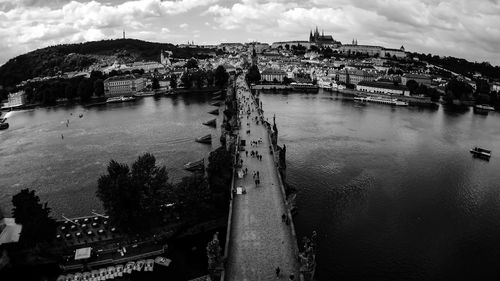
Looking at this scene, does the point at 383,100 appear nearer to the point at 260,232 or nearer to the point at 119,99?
the point at 119,99

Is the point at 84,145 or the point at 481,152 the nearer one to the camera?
the point at 481,152

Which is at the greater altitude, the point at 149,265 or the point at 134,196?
the point at 134,196

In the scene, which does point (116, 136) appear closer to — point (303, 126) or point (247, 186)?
point (303, 126)

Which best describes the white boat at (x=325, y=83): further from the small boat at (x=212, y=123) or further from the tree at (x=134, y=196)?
the tree at (x=134, y=196)

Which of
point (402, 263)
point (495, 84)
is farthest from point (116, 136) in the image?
point (495, 84)

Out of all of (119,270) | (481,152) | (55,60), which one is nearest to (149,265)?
(119,270)

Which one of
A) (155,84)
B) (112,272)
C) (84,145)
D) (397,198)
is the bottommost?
(112,272)
